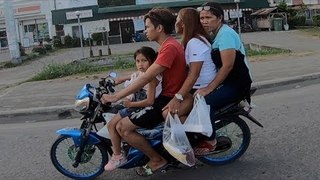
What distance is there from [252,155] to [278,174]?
0.72 m

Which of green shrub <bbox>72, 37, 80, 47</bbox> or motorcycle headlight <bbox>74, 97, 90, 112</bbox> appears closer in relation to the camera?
motorcycle headlight <bbox>74, 97, 90, 112</bbox>

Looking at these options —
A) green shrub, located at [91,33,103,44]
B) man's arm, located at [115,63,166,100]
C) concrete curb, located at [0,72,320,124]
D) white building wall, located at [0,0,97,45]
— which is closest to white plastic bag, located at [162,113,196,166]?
man's arm, located at [115,63,166,100]

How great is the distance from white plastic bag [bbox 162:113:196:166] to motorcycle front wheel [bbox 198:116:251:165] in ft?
1.92

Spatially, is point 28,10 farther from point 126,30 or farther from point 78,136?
point 78,136

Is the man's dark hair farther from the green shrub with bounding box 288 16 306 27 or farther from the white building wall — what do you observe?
the green shrub with bounding box 288 16 306 27

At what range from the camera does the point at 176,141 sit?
488 centimetres

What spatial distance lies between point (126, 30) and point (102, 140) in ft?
174

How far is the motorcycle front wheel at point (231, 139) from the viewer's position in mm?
5515

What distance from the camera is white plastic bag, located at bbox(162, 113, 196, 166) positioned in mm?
4859

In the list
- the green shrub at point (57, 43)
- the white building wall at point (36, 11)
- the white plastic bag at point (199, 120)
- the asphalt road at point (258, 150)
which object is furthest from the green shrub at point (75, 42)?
the white plastic bag at point (199, 120)

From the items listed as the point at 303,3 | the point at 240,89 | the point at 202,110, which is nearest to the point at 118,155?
the point at 202,110

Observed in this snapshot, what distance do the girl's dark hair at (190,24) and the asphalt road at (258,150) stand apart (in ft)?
4.75

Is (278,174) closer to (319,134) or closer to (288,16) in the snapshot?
(319,134)

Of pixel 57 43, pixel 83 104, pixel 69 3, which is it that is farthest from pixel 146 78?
pixel 69 3
